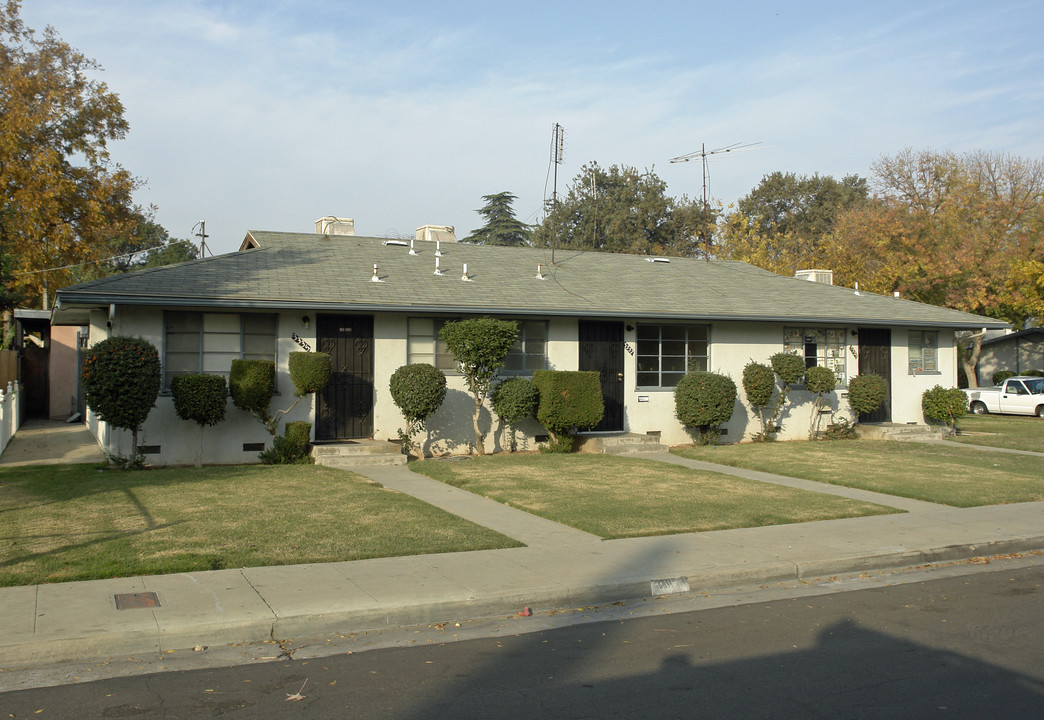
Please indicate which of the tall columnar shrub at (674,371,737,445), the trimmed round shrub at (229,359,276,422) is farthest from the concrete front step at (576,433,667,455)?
the trimmed round shrub at (229,359,276,422)

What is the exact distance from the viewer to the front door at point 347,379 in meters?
16.1

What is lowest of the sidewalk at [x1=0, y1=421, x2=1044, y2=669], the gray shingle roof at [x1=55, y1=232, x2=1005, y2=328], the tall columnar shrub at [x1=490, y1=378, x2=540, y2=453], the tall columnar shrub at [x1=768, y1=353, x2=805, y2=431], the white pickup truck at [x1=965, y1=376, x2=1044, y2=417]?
the sidewalk at [x1=0, y1=421, x2=1044, y2=669]

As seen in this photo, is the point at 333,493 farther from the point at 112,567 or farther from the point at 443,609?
the point at 443,609

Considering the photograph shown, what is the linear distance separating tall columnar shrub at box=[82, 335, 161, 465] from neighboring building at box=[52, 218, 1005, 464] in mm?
998

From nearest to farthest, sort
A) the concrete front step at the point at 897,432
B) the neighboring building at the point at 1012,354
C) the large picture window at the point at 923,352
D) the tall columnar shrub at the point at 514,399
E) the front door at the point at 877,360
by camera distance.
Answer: the tall columnar shrub at the point at 514,399
the concrete front step at the point at 897,432
the front door at the point at 877,360
the large picture window at the point at 923,352
the neighboring building at the point at 1012,354

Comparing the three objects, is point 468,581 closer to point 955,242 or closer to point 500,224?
point 955,242

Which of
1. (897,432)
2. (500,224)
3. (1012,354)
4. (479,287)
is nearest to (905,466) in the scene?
(897,432)

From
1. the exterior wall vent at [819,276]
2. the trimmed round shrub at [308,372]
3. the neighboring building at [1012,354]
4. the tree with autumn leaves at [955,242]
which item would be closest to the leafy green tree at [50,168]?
the trimmed round shrub at [308,372]

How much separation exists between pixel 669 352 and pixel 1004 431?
448 inches

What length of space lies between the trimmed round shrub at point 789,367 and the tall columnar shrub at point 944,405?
461 cm

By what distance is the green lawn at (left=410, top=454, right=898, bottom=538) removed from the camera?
10391 millimetres

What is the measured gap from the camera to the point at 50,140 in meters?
25.6

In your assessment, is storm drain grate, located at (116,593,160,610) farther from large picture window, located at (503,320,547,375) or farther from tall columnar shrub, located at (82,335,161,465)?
large picture window, located at (503,320,547,375)

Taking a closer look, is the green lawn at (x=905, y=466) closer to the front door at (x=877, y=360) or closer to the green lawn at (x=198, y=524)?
the front door at (x=877, y=360)
